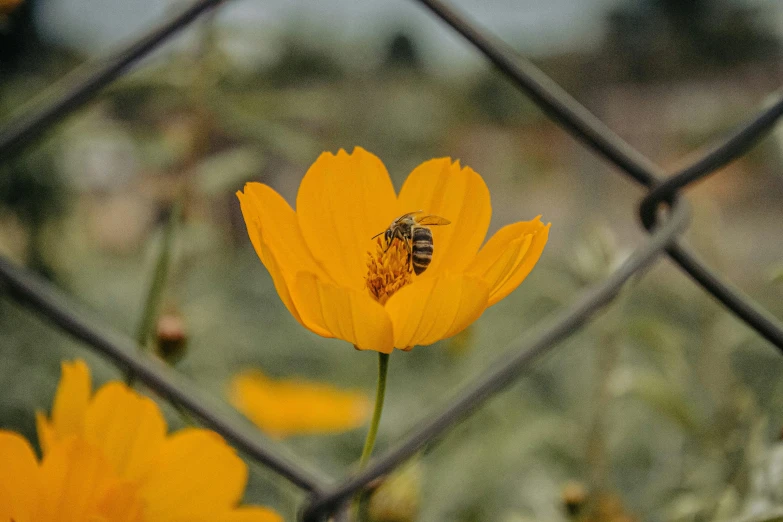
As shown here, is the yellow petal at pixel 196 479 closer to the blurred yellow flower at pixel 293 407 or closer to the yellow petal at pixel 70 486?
the yellow petal at pixel 70 486

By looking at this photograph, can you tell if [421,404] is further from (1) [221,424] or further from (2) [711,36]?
(2) [711,36]

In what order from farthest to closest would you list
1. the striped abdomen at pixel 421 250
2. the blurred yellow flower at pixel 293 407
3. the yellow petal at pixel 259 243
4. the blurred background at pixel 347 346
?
the blurred yellow flower at pixel 293 407
the blurred background at pixel 347 346
the striped abdomen at pixel 421 250
the yellow petal at pixel 259 243

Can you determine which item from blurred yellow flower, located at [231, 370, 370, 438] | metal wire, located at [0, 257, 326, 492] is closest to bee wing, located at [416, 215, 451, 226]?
metal wire, located at [0, 257, 326, 492]

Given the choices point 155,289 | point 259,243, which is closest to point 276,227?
point 259,243

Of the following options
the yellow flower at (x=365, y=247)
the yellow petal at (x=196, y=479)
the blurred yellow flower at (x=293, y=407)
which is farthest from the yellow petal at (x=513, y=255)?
the blurred yellow flower at (x=293, y=407)

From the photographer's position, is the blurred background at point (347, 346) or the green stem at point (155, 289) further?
the blurred background at point (347, 346)

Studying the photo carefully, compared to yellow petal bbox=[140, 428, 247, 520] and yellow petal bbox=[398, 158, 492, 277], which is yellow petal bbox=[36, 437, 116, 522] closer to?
yellow petal bbox=[140, 428, 247, 520]
